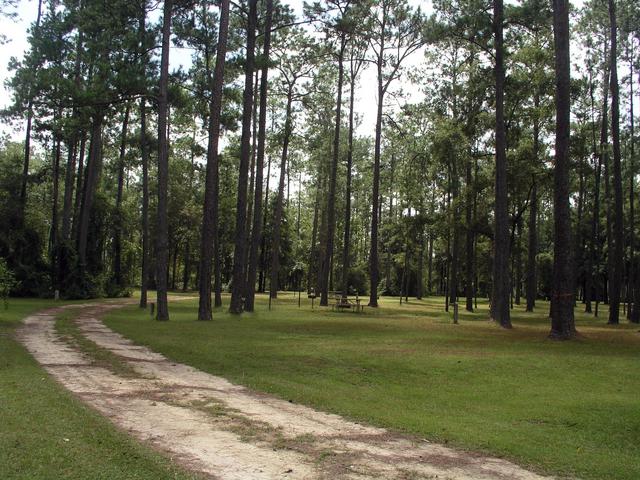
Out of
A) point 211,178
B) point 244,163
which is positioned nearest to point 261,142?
point 244,163

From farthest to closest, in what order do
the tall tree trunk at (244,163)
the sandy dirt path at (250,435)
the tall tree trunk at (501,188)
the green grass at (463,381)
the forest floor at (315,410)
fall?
the tall tree trunk at (244,163)
the tall tree trunk at (501,188)
the green grass at (463,381)
the forest floor at (315,410)
the sandy dirt path at (250,435)

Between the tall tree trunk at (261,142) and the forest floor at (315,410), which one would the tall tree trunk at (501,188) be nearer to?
the forest floor at (315,410)

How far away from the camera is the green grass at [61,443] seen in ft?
15.3

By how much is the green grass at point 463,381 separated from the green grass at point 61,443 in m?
2.90

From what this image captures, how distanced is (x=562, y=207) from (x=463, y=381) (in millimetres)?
9104

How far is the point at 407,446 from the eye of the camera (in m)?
5.95

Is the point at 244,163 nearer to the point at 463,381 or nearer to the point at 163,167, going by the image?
the point at 163,167

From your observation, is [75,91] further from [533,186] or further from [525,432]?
[533,186]

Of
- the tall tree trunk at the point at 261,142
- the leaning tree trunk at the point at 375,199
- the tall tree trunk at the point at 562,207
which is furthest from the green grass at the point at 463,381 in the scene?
the leaning tree trunk at the point at 375,199

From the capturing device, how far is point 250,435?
607 centimetres

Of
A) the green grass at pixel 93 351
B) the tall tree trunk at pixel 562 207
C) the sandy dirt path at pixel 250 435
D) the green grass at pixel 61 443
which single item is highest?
the tall tree trunk at pixel 562 207

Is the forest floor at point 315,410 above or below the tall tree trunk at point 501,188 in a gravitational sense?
below

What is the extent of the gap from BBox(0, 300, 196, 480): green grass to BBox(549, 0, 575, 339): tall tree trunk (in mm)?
14043

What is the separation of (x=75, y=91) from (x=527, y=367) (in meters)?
16.5
